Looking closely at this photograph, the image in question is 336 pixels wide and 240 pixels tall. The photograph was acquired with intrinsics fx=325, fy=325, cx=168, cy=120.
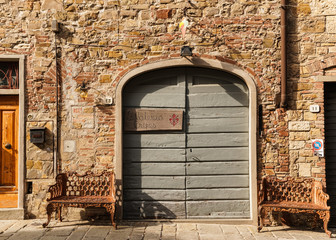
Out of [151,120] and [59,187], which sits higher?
[151,120]

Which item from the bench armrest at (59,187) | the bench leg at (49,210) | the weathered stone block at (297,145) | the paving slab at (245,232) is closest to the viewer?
the paving slab at (245,232)

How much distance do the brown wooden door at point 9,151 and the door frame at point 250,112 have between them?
5.80ft

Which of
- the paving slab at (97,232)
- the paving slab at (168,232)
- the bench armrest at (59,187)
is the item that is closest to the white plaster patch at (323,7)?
the paving slab at (168,232)

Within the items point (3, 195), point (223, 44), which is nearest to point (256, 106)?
point (223, 44)

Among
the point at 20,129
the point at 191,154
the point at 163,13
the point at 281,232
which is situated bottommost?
the point at 281,232

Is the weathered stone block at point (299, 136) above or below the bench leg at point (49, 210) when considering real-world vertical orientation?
above

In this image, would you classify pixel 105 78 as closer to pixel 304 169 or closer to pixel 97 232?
pixel 97 232

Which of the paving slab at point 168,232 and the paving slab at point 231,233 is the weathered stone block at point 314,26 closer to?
the paving slab at point 231,233

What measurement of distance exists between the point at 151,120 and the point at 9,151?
8.20 ft

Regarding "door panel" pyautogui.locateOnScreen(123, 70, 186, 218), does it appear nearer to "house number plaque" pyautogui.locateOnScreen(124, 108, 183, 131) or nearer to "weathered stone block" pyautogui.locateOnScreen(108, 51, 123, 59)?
"house number plaque" pyautogui.locateOnScreen(124, 108, 183, 131)

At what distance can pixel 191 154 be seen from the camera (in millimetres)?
5523

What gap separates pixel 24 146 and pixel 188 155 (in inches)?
109

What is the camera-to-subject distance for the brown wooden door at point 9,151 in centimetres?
552

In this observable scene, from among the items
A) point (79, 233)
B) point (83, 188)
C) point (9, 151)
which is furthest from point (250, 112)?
point (9, 151)
